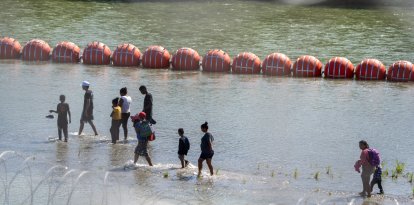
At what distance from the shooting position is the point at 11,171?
24844mm

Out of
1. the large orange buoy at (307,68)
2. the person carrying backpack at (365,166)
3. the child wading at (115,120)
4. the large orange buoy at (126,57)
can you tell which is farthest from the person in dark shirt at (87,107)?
the large orange buoy at (307,68)

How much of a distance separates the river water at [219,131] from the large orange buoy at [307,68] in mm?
568

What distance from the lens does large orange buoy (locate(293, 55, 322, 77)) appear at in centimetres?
4356

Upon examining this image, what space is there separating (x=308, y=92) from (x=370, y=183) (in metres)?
16.2

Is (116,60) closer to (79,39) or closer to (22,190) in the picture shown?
(79,39)

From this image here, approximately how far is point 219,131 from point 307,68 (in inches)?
535

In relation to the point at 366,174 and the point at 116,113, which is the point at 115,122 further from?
the point at 366,174

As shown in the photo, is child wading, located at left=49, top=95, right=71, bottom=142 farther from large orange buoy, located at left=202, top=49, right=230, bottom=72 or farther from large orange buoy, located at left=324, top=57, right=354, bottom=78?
large orange buoy, located at left=324, top=57, right=354, bottom=78

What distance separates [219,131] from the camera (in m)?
31.0

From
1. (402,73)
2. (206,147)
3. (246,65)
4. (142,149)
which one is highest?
(246,65)

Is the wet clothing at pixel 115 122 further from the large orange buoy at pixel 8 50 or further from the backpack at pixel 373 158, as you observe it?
the large orange buoy at pixel 8 50

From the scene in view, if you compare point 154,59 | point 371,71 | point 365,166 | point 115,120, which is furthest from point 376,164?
point 154,59

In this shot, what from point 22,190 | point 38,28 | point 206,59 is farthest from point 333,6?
point 22,190

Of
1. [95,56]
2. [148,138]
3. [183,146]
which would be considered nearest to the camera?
[183,146]
